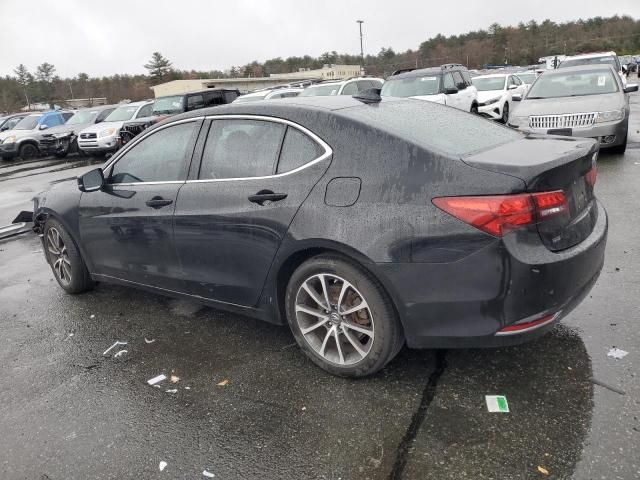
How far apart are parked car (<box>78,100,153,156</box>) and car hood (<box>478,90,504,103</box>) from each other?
11.4 m

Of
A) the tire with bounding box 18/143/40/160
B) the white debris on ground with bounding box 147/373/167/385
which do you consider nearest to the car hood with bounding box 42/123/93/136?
the tire with bounding box 18/143/40/160

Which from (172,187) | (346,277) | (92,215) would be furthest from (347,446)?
(92,215)

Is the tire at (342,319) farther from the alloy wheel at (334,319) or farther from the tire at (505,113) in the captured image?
the tire at (505,113)

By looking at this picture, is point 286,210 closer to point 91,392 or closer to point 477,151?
point 477,151

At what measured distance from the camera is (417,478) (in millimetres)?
2348

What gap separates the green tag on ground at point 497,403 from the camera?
2777mm

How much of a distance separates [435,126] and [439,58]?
339 ft

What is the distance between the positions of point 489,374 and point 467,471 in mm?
847

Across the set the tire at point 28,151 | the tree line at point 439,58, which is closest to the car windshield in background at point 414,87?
A: the tire at point 28,151

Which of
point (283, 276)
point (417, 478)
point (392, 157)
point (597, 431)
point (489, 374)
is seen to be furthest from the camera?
point (283, 276)

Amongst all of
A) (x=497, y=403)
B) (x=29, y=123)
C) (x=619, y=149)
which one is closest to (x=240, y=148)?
(x=497, y=403)

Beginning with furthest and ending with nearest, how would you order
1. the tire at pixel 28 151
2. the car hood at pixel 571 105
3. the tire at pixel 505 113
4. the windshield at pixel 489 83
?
the tire at pixel 28 151 < the windshield at pixel 489 83 < the tire at pixel 505 113 < the car hood at pixel 571 105

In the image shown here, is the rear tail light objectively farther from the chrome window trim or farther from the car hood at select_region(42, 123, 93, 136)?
the car hood at select_region(42, 123, 93, 136)

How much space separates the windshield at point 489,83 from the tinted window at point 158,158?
48.6ft
